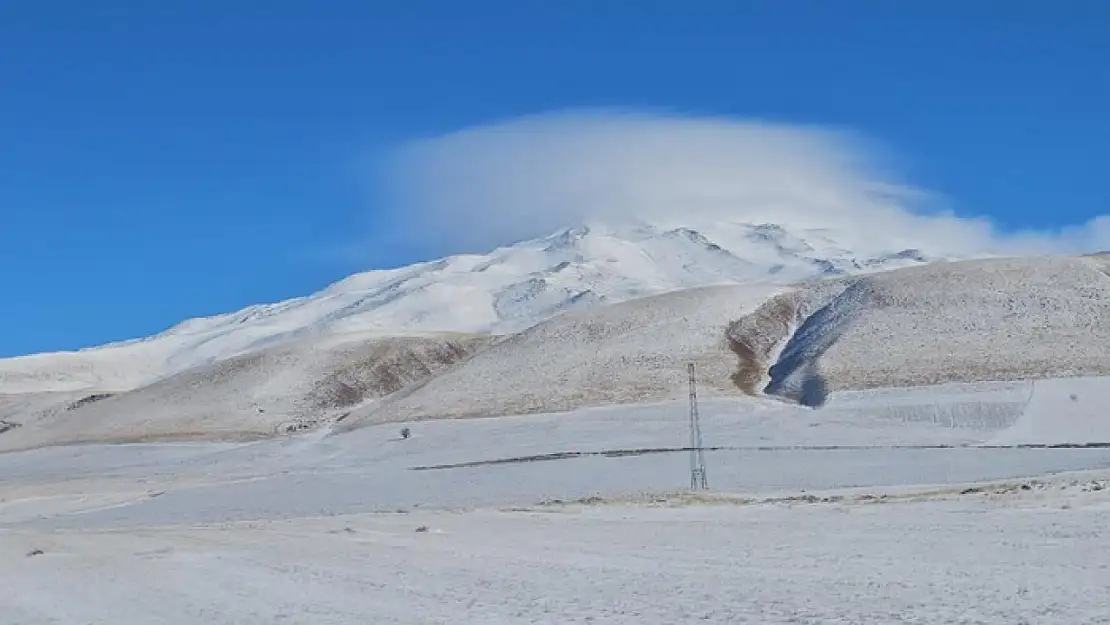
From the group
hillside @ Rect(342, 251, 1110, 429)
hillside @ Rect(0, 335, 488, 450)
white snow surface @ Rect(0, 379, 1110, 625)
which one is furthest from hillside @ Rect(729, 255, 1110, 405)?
hillside @ Rect(0, 335, 488, 450)

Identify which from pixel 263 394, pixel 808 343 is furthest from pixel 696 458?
pixel 263 394

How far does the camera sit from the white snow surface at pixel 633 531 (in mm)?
17594

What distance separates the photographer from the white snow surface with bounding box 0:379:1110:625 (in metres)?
17.6

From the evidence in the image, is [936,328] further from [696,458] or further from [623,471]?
[623,471]

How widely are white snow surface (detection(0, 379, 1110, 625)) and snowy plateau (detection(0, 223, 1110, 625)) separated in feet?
0.45

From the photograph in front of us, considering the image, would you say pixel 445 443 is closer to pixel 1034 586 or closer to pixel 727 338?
→ pixel 727 338

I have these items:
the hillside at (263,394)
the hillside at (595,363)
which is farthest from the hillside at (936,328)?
the hillside at (263,394)

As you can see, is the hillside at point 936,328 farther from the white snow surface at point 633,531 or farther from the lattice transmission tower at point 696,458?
the lattice transmission tower at point 696,458

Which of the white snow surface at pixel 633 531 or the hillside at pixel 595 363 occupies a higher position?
the hillside at pixel 595 363

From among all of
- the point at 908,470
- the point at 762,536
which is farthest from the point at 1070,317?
the point at 762,536

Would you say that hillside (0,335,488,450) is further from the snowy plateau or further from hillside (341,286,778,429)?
hillside (341,286,778,429)

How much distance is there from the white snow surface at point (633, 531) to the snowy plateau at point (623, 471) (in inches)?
5.4

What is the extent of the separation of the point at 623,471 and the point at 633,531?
2537cm

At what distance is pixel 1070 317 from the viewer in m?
83.9
